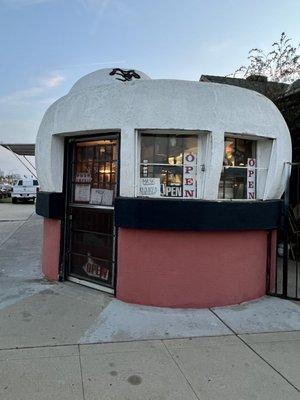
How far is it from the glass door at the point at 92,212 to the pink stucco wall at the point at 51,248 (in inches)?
6.7

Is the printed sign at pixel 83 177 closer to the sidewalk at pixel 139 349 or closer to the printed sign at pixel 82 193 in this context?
the printed sign at pixel 82 193

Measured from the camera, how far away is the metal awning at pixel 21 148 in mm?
17855

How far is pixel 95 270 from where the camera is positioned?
596 cm

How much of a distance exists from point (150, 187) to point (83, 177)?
Answer: 4.26ft

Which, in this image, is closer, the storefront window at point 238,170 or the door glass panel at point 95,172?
the storefront window at point 238,170

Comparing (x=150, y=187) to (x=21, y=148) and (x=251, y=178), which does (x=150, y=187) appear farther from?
(x=21, y=148)

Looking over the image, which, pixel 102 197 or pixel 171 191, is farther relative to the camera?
pixel 102 197

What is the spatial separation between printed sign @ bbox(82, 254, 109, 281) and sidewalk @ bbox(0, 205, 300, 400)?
29 centimetres

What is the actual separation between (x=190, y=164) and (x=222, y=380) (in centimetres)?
269

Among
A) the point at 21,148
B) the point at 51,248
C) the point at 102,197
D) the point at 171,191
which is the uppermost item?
the point at 21,148

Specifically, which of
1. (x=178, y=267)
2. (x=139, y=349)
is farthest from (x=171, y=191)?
(x=139, y=349)

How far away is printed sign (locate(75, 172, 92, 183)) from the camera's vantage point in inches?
236

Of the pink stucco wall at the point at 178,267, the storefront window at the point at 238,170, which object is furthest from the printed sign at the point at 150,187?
the storefront window at the point at 238,170

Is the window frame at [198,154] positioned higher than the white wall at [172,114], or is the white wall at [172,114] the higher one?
the white wall at [172,114]
